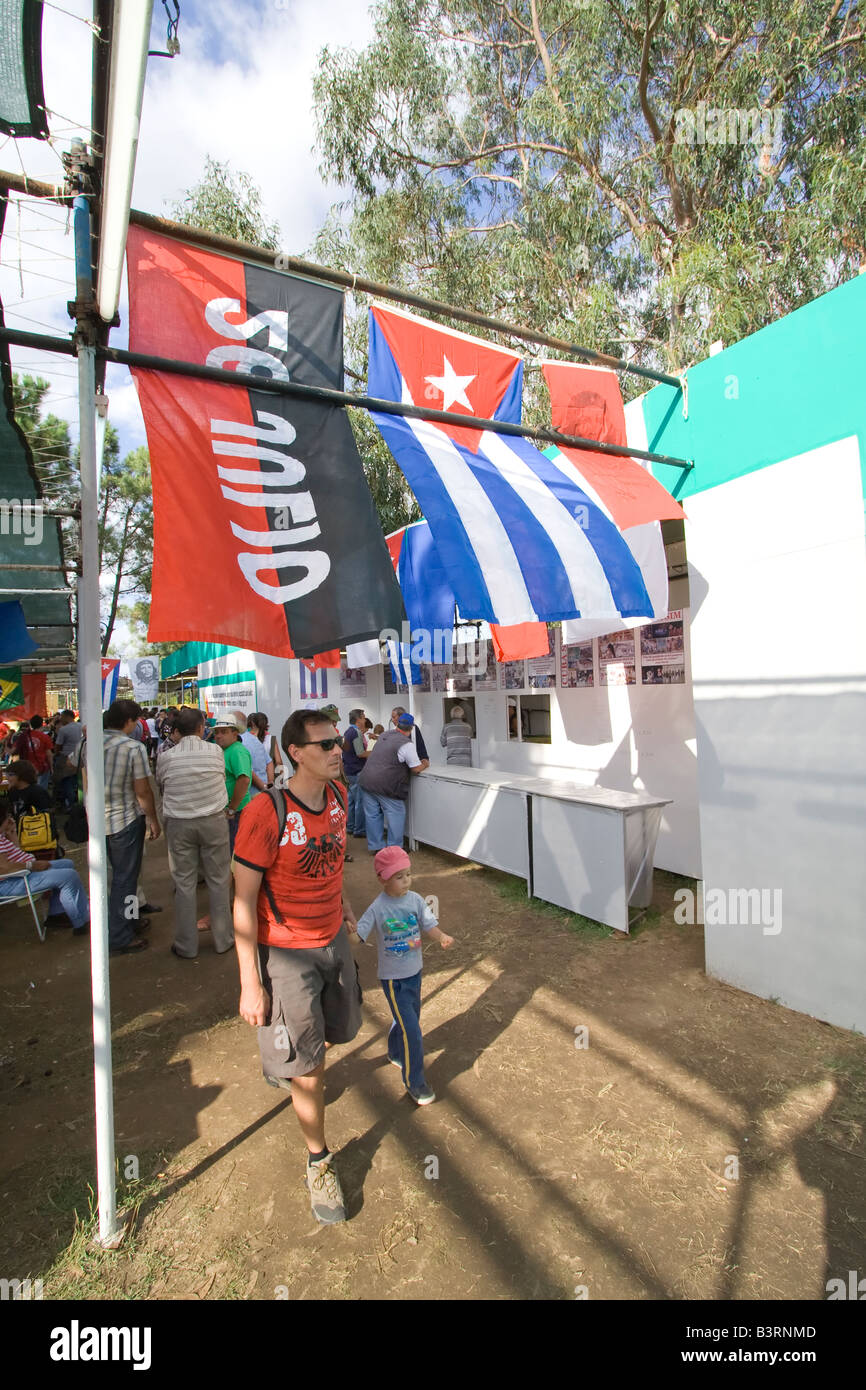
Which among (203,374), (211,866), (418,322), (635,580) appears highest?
(418,322)

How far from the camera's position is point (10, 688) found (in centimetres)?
1108

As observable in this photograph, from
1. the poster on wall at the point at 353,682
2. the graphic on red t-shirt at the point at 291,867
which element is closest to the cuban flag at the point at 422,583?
the graphic on red t-shirt at the point at 291,867

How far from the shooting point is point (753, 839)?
4.11 meters

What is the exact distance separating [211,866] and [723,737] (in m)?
3.89

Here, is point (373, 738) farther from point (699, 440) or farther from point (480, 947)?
point (699, 440)

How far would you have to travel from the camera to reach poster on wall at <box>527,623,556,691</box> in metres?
8.08

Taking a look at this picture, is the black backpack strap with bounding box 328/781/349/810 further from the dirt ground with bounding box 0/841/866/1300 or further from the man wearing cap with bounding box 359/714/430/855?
the man wearing cap with bounding box 359/714/430/855

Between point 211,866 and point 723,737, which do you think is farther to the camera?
point 211,866

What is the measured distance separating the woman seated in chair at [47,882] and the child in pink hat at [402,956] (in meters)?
3.78

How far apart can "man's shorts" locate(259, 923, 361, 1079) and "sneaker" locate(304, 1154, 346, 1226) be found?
0.44m

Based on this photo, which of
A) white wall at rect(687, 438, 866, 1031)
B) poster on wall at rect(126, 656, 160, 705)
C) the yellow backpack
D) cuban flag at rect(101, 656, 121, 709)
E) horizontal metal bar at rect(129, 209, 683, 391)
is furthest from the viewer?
poster on wall at rect(126, 656, 160, 705)

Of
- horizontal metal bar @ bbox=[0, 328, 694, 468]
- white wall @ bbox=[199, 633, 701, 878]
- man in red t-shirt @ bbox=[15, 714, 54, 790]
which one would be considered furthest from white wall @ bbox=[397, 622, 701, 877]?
man in red t-shirt @ bbox=[15, 714, 54, 790]
